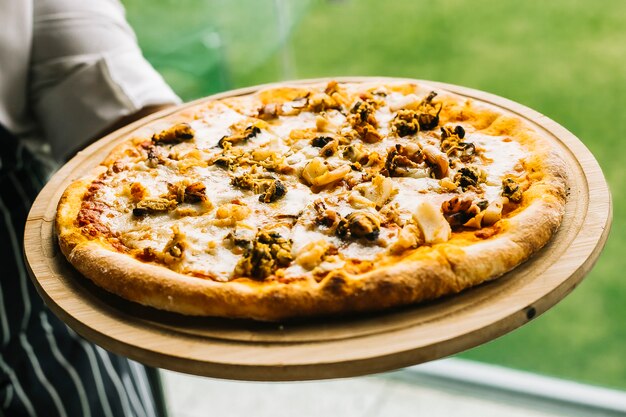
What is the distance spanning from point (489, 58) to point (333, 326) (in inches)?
206

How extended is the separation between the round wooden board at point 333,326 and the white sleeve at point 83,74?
1.06 m

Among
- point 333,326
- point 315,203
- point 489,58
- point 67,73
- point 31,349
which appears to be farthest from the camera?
point 489,58

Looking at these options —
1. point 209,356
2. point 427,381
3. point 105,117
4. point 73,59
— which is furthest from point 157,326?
point 427,381

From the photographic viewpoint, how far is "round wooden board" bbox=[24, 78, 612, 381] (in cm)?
167

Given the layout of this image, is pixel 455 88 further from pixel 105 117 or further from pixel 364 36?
pixel 364 36

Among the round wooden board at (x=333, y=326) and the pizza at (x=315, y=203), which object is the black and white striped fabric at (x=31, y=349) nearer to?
the pizza at (x=315, y=203)

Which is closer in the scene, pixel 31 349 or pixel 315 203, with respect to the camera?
pixel 315 203

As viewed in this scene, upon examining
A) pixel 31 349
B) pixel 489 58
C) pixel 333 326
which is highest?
pixel 333 326

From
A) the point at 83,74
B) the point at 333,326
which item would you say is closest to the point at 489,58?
the point at 83,74

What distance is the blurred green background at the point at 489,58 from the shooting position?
16.0 feet

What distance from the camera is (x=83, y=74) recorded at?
3129 millimetres

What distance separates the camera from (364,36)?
7.18 metres

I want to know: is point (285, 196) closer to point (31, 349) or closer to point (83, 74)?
point (83, 74)

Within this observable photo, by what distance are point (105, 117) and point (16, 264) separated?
27.8 inches
